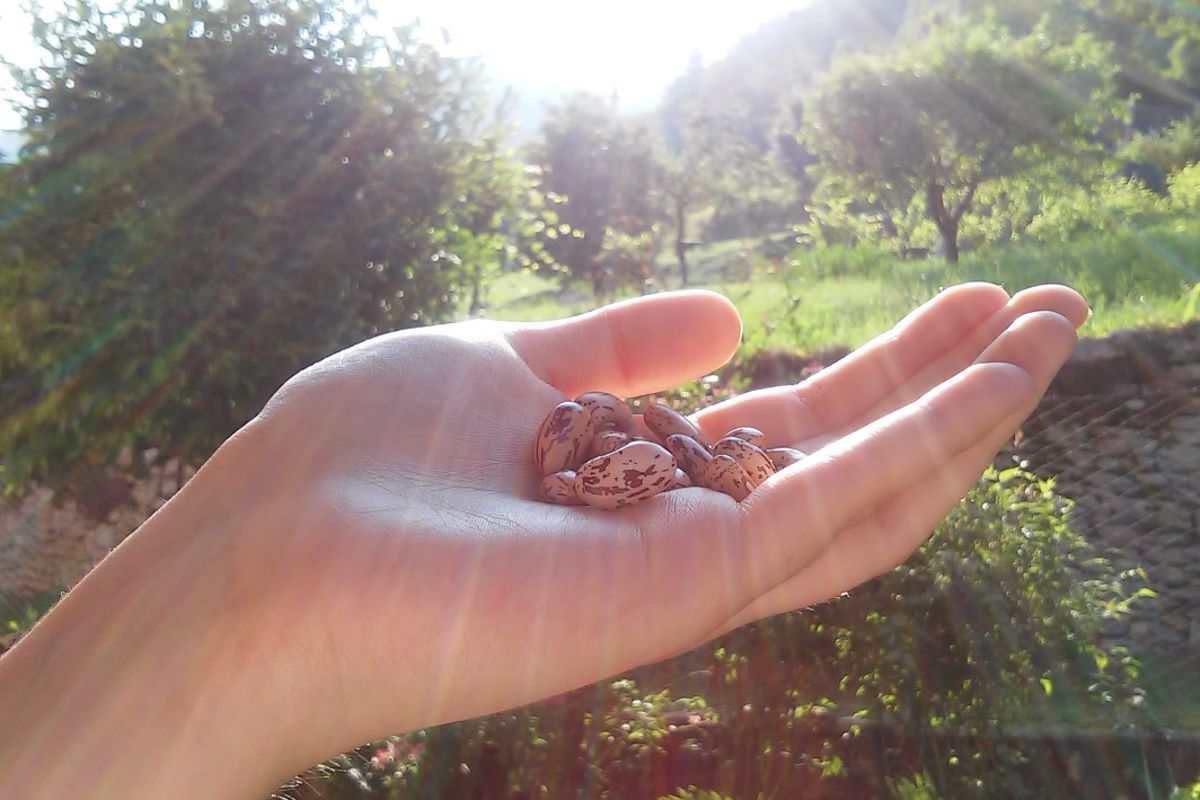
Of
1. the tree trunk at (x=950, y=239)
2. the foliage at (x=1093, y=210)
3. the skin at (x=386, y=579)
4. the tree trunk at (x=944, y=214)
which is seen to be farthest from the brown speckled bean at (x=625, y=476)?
the tree trunk at (x=944, y=214)

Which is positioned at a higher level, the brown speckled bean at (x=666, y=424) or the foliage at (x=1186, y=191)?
the brown speckled bean at (x=666, y=424)

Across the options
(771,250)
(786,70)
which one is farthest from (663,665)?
(786,70)

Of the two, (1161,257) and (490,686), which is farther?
(1161,257)

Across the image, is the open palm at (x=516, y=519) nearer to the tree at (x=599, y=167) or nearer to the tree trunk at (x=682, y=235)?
the tree trunk at (x=682, y=235)

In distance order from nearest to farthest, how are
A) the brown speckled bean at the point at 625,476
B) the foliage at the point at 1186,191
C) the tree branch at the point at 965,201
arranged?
the brown speckled bean at the point at 625,476, the foliage at the point at 1186,191, the tree branch at the point at 965,201

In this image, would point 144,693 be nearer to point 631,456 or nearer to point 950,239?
point 631,456

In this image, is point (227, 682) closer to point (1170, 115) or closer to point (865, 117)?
point (865, 117)
